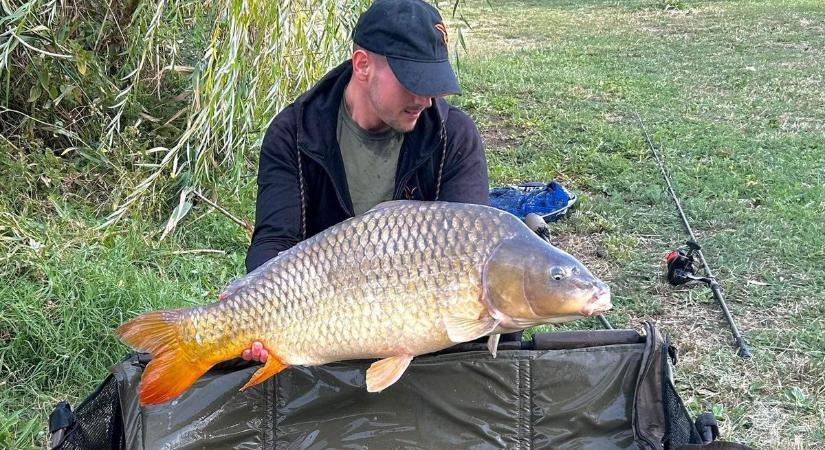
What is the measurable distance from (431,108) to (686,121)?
365 centimetres

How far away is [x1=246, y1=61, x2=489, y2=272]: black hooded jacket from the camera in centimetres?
178

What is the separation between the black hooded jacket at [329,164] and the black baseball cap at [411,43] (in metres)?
0.21

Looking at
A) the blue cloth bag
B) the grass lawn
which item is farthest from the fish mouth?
the blue cloth bag

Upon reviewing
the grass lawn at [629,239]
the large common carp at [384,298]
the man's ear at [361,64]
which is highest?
the man's ear at [361,64]

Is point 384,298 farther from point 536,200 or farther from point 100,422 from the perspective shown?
point 536,200

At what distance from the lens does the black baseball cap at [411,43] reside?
1537 millimetres

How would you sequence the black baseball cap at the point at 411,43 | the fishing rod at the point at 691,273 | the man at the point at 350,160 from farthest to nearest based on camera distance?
the fishing rod at the point at 691,273 → the man at the point at 350,160 → the black baseball cap at the point at 411,43

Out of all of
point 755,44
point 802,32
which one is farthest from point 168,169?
point 802,32

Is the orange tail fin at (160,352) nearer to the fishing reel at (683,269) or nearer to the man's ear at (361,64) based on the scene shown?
the man's ear at (361,64)

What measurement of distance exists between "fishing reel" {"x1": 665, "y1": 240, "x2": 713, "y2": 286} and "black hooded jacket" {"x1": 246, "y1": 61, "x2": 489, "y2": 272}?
1136 mm

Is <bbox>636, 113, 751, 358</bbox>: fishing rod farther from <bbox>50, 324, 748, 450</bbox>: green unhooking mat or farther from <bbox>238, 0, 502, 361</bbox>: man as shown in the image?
→ <bbox>238, 0, 502, 361</bbox>: man

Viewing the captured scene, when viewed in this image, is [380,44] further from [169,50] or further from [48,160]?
[169,50]

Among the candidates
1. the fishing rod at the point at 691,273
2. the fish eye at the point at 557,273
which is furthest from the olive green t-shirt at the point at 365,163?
the fishing rod at the point at 691,273

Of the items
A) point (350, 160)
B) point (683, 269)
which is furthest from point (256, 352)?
point (683, 269)
